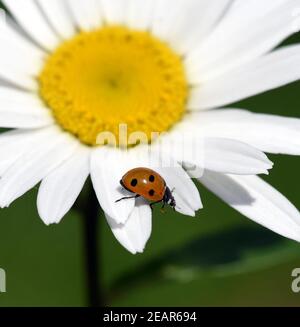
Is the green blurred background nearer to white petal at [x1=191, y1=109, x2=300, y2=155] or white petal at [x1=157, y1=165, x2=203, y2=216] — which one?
white petal at [x1=191, y1=109, x2=300, y2=155]

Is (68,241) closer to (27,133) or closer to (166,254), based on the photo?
(166,254)

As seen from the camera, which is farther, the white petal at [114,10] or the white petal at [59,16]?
the white petal at [114,10]

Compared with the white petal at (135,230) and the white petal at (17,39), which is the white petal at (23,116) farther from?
the white petal at (135,230)

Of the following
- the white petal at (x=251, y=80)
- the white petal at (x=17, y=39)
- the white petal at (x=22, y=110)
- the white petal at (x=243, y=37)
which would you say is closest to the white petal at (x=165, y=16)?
the white petal at (x=243, y=37)

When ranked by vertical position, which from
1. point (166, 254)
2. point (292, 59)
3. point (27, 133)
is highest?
point (292, 59)

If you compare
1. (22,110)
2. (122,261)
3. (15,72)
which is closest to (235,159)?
(22,110)

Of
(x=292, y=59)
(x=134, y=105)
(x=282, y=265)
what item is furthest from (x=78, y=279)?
(x=292, y=59)
